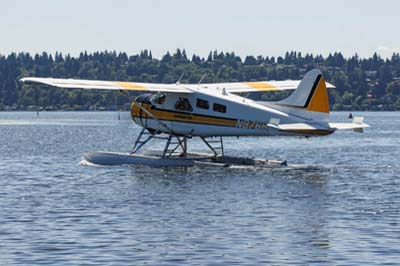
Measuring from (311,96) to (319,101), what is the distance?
0.96 ft

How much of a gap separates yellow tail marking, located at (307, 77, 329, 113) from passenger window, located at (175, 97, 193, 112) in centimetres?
422

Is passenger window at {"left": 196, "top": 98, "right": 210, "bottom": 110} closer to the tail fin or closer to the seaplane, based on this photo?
the seaplane

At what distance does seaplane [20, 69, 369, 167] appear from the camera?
111ft

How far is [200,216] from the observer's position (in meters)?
23.1

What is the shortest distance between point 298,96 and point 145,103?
5665mm

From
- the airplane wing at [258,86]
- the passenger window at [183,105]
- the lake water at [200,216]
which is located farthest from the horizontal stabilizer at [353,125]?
the airplane wing at [258,86]

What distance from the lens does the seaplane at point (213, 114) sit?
33688mm

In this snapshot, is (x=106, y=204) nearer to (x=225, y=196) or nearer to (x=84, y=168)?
(x=225, y=196)

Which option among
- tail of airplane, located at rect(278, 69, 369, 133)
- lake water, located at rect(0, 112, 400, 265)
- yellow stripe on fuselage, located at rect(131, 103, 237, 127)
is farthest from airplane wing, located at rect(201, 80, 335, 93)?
tail of airplane, located at rect(278, 69, 369, 133)

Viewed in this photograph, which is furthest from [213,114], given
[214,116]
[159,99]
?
[159,99]

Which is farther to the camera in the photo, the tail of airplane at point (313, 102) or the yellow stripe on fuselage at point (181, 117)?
the yellow stripe on fuselage at point (181, 117)

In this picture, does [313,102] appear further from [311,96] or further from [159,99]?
[159,99]

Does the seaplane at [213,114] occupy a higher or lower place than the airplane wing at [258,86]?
lower

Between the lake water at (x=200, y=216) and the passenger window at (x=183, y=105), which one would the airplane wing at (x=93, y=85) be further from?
the lake water at (x=200, y=216)
